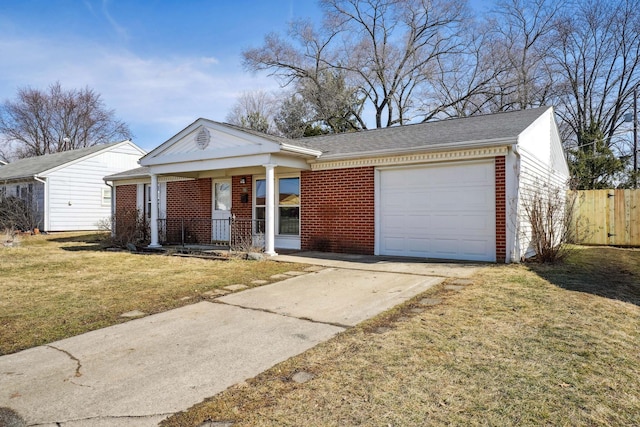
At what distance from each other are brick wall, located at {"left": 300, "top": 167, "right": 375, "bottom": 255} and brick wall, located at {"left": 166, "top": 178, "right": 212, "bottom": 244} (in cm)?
385

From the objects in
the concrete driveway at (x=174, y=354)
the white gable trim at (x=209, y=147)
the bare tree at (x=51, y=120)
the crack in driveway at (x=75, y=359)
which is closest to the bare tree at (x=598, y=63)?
the white gable trim at (x=209, y=147)

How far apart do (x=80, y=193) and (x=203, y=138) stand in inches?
575

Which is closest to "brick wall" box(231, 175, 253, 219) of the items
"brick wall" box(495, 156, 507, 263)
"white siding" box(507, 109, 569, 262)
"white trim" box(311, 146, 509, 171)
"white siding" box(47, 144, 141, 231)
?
"white trim" box(311, 146, 509, 171)

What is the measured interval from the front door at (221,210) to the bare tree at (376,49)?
17469mm

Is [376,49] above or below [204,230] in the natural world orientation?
above

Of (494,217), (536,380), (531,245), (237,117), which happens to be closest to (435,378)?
(536,380)

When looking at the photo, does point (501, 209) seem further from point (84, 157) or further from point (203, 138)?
point (84, 157)

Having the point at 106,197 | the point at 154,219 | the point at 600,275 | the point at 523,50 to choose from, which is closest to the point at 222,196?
the point at 154,219

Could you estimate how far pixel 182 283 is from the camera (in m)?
7.07

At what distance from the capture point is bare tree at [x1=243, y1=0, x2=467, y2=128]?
27.5 m

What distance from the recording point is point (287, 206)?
1200 cm

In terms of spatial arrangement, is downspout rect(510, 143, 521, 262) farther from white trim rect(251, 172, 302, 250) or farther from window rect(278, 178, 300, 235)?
window rect(278, 178, 300, 235)

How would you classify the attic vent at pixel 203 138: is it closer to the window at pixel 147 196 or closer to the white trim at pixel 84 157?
the window at pixel 147 196

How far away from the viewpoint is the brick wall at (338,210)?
10391 millimetres
